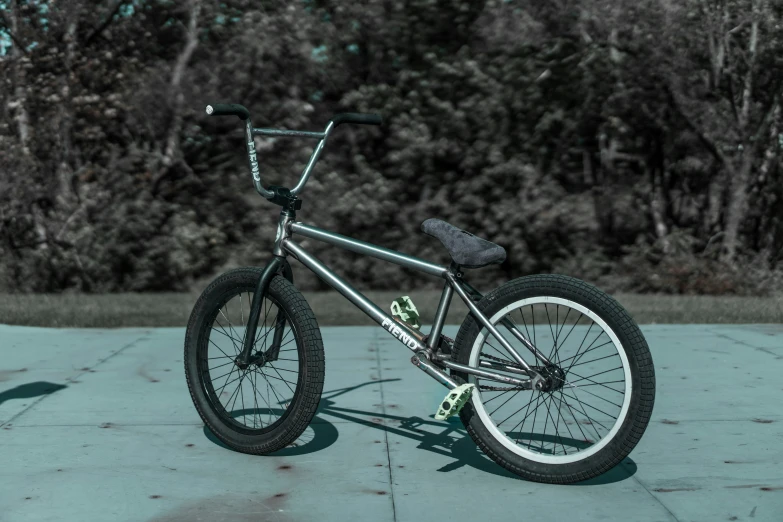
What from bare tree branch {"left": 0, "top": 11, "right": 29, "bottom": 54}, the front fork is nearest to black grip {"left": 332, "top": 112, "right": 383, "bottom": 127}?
the front fork

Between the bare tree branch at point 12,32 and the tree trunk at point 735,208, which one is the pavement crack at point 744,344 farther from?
the bare tree branch at point 12,32

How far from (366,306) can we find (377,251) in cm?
26

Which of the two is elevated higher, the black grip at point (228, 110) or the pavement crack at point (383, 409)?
the black grip at point (228, 110)

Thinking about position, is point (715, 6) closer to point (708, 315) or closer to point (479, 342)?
point (708, 315)

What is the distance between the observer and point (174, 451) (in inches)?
181

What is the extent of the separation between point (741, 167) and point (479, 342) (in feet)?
30.2

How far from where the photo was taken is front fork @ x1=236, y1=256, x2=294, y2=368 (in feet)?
14.6

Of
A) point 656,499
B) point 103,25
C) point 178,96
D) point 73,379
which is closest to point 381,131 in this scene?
point 178,96

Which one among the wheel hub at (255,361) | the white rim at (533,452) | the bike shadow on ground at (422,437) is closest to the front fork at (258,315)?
the wheel hub at (255,361)

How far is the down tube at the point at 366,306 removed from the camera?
4324 mm

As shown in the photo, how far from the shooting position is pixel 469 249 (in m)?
4.10

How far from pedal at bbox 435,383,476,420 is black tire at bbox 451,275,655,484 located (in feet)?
0.48

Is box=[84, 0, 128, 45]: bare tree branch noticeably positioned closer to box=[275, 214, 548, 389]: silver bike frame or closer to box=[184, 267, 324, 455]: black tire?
box=[184, 267, 324, 455]: black tire

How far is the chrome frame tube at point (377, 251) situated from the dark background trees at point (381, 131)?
778cm
